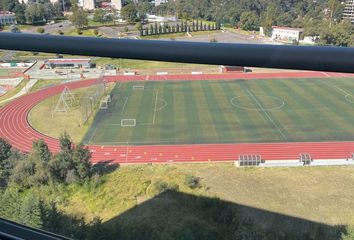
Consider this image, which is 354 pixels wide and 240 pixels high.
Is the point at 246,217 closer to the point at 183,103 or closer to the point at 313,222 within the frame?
the point at 313,222

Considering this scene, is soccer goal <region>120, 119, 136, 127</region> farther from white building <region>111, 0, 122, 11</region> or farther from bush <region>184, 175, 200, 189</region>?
white building <region>111, 0, 122, 11</region>

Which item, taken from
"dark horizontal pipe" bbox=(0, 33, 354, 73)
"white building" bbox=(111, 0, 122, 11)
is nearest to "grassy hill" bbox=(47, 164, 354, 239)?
"dark horizontal pipe" bbox=(0, 33, 354, 73)

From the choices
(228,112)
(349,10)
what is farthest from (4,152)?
(349,10)

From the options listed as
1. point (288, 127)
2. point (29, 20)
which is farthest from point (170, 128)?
point (29, 20)

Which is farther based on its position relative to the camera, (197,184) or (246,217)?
(197,184)

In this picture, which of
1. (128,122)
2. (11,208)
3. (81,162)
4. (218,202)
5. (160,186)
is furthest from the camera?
(128,122)

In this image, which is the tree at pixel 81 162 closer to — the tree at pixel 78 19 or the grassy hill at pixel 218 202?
the grassy hill at pixel 218 202

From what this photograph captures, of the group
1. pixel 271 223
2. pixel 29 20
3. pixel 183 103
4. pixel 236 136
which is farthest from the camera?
pixel 29 20

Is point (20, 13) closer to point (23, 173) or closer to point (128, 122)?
point (128, 122)
